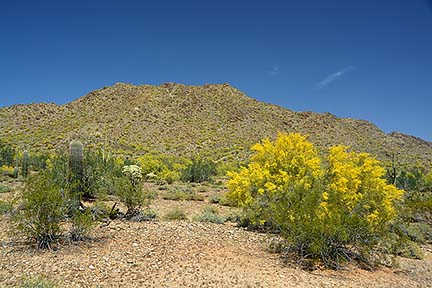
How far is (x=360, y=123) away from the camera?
241ft

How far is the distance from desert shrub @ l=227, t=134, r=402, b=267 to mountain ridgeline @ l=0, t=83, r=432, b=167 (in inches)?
1375

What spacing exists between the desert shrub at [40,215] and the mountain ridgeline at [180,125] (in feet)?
123

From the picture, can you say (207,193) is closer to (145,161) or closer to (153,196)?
(153,196)

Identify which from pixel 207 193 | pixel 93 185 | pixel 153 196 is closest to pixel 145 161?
pixel 207 193

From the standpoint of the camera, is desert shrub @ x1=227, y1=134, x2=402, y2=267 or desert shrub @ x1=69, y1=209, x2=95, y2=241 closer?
desert shrub @ x1=227, y1=134, x2=402, y2=267

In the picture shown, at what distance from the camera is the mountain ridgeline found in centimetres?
5134

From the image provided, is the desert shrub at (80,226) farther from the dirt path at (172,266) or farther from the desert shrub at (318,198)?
the desert shrub at (318,198)

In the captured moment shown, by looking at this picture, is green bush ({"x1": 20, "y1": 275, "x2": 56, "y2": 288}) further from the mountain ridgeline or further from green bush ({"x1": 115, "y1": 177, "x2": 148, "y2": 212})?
the mountain ridgeline

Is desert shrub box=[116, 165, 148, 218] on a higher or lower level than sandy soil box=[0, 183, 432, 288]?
higher

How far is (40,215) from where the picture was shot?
29.7ft

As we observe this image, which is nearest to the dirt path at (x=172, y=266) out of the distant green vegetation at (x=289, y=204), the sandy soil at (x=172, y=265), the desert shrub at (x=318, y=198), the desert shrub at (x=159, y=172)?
the sandy soil at (x=172, y=265)

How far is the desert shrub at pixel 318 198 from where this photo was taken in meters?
9.06

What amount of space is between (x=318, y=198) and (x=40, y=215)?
21.8ft

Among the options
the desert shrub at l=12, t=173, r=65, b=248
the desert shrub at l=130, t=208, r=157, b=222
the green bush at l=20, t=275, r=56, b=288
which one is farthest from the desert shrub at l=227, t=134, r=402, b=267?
the desert shrub at l=12, t=173, r=65, b=248
